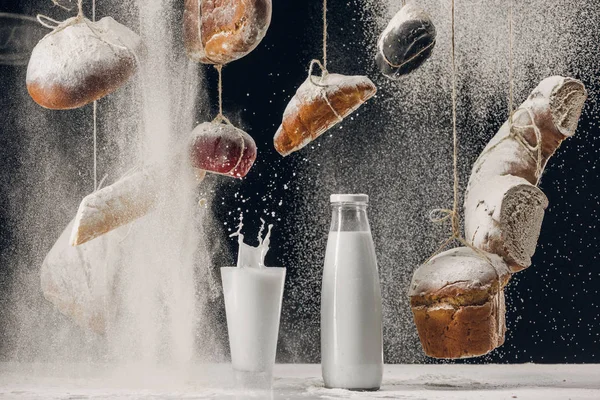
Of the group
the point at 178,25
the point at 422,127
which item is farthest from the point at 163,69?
the point at 422,127

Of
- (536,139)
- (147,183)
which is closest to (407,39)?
(536,139)

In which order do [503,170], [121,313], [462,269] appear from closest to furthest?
[462,269] < [503,170] < [121,313]

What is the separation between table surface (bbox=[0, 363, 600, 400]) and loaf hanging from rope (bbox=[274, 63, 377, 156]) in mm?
455

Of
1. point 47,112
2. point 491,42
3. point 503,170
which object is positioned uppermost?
point 491,42

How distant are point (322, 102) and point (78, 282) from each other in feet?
1.89

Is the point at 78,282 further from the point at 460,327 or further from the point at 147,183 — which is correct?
A: the point at 460,327

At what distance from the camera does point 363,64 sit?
5.97ft

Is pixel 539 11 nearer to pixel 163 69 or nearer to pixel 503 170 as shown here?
pixel 503 170

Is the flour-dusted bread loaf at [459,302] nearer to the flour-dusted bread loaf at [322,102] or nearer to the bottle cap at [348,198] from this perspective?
the bottle cap at [348,198]

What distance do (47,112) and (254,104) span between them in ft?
1.44

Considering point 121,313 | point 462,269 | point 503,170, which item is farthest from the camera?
point 121,313

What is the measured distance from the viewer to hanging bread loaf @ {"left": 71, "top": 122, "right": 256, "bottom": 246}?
4.94 feet

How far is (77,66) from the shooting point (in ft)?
4.82

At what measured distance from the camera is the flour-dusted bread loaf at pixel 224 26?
151 centimetres
